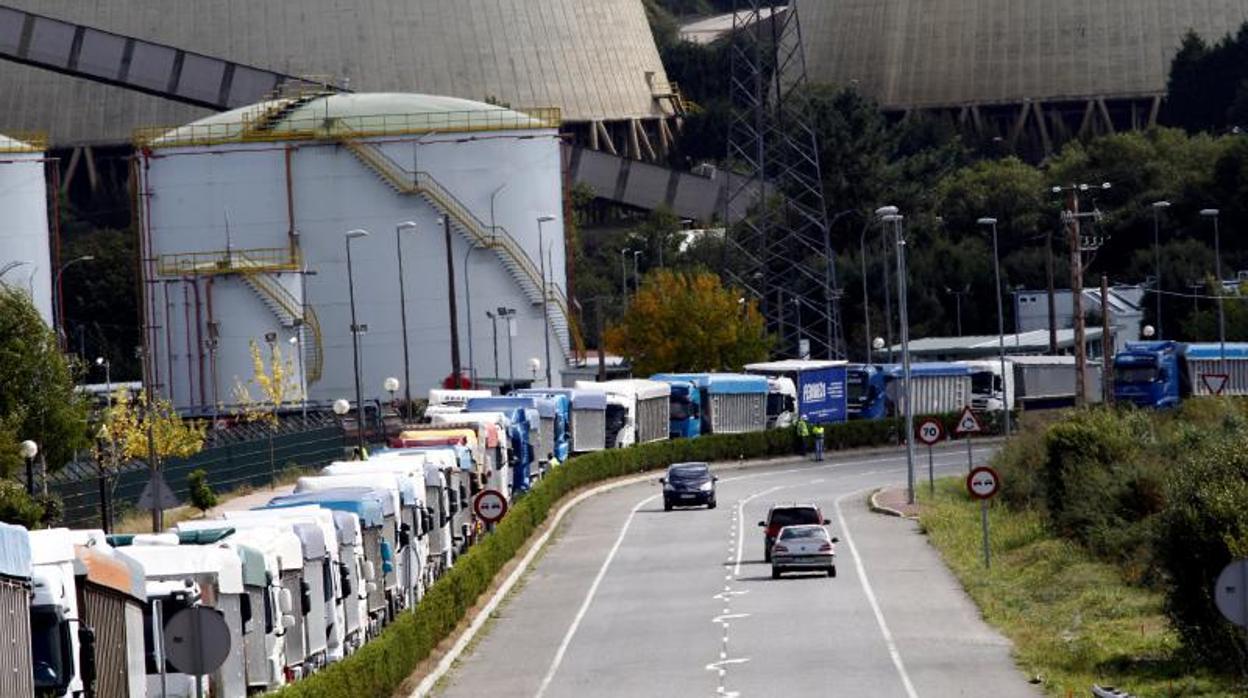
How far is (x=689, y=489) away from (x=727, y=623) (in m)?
28.6

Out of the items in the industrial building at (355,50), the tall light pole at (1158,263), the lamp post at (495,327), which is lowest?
the lamp post at (495,327)

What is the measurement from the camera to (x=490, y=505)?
53.1 meters

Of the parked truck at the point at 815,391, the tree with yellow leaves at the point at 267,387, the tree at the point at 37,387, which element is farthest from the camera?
the parked truck at the point at 815,391

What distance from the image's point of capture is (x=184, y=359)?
336 feet

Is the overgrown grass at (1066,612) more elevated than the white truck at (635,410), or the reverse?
the white truck at (635,410)

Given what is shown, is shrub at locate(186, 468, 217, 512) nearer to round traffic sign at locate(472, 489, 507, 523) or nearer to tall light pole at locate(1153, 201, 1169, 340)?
round traffic sign at locate(472, 489, 507, 523)

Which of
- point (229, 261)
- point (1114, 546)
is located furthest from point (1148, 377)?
point (1114, 546)

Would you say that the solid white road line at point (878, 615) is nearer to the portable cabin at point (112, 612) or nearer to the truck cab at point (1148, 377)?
the portable cabin at point (112, 612)

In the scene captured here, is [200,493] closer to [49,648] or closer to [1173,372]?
[49,648]

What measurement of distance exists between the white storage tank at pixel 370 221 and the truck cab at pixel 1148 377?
911 inches

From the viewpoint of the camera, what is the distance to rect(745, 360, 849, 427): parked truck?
101562 mm

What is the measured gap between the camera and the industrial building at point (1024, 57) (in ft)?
596

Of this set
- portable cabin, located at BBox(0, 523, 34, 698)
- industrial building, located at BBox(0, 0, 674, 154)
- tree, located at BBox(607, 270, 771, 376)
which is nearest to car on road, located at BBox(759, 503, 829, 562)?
portable cabin, located at BBox(0, 523, 34, 698)

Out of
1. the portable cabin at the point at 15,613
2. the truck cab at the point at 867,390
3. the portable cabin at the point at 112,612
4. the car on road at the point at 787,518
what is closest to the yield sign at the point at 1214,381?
the truck cab at the point at 867,390
